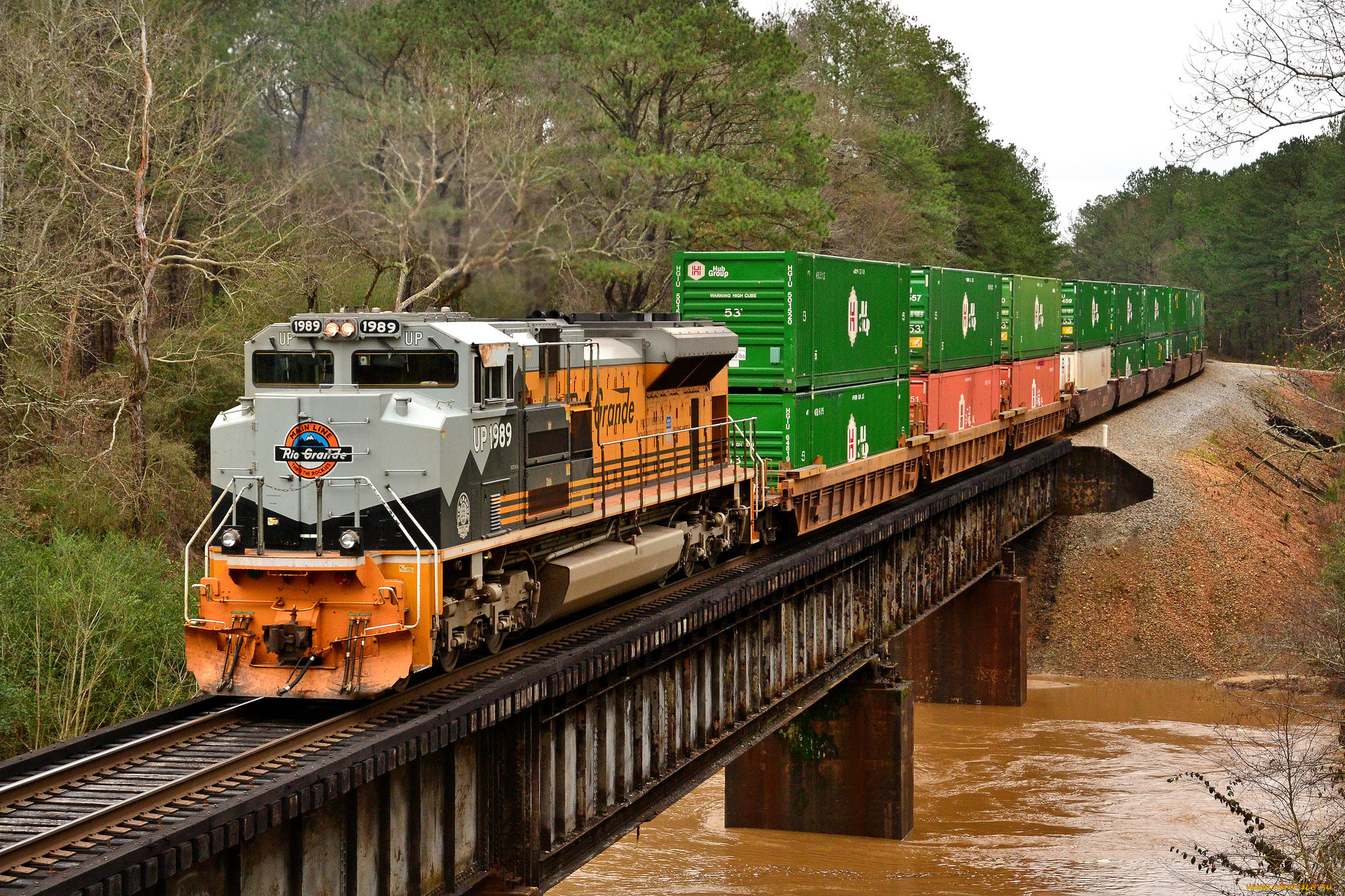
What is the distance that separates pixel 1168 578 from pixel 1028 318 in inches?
386

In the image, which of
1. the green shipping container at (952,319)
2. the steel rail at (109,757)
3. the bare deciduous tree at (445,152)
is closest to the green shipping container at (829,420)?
the green shipping container at (952,319)

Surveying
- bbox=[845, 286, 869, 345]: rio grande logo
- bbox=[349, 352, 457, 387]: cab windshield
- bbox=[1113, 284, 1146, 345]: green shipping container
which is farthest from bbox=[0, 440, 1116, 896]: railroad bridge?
bbox=[1113, 284, 1146, 345]: green shipping container

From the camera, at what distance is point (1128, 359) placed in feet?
164

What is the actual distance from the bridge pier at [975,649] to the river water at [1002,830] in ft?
3.64

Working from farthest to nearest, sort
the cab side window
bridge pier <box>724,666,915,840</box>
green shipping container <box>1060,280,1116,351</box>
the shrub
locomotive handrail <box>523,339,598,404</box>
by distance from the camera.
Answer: green shipping container <box>1060,280,1116,351</box>
bridge pier <box>724,666,915,840</box>
the shrub
locomotive handrail <box>523,339,598,404</box>
the cab side window

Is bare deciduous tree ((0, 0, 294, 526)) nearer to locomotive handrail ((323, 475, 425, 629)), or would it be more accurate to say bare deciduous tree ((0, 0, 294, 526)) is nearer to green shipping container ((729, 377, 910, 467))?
green shipping container ((729, 377, 910, 467))

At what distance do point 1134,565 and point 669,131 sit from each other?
18675mm

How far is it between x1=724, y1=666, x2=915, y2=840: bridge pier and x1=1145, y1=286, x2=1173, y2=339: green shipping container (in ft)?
112

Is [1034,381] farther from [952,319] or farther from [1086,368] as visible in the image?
[952,319]

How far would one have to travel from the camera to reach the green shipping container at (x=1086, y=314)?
40688 millimetres

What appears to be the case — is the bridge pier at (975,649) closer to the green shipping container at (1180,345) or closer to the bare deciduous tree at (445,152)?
the bare deciduous tree at (445,152)

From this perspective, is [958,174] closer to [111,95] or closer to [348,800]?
[111,95]

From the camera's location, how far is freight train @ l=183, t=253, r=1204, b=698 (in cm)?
1101

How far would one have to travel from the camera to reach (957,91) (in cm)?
7944
